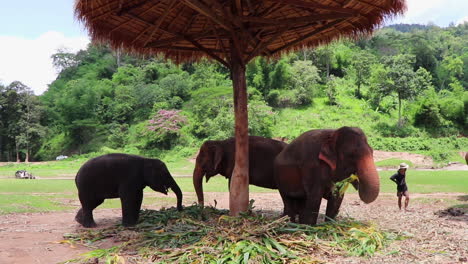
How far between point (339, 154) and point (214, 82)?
47.5 metres

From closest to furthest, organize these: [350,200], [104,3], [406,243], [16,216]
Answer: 1. [406,243]
2. [104,3]
3. [16,216]
4. [350,200]

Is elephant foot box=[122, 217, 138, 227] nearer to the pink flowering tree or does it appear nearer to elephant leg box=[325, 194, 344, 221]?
elephant leg box=[325, 194, 344, 221]

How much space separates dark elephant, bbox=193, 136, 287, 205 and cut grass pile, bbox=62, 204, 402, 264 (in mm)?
1917

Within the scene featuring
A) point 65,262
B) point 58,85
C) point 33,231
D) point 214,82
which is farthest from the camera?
point 58,85

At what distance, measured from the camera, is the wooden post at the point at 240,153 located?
792cm

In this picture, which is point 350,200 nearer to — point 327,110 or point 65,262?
point 65,262

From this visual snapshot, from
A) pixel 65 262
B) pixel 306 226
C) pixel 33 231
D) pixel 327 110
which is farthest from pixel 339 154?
pixel 327 110

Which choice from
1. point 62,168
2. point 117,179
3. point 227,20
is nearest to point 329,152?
point 227,20

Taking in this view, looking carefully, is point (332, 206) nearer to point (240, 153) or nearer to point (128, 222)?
point (240, 153)

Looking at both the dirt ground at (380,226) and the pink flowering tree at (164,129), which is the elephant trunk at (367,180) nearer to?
the dirt ground at (380,226)

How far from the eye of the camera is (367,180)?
650 cm

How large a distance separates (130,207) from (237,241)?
9.93ft

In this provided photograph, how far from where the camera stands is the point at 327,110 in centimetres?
4659

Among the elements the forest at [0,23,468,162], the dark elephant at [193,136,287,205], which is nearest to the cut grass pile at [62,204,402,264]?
the dark elephant at [193,136,287,205]
